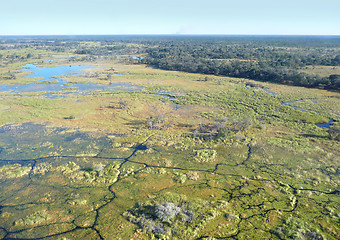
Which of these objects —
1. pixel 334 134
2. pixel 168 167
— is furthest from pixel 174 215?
pixel 334 134

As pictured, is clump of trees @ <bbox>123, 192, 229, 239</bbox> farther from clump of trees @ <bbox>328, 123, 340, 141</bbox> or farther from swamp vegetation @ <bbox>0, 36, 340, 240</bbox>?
clump of trees @ <bbox>328, 123, 340, 141</bbox>

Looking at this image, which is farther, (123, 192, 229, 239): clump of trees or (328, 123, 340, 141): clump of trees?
(328, 123, 340, 141): clump of trees

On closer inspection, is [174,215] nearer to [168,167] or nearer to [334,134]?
[168,167]

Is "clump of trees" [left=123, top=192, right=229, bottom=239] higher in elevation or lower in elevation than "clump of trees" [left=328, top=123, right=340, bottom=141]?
lower

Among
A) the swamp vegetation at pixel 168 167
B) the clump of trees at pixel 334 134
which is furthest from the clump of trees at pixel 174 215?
the clump of trees at pixel 334 134

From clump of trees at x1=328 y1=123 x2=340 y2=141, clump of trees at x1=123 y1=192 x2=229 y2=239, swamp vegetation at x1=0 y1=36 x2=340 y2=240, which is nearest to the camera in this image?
clump of trees at x1=123 y1=192 x2=229 y2=239

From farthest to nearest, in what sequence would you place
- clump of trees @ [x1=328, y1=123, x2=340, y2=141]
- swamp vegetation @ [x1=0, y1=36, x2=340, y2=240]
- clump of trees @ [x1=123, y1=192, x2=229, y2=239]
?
clump of trees @ [x1=328, y1=123, x2=340, y2=141], swamp vegetation @ [x1=0, y1=36, x2=340, y2=240], clump of trees @ [x1=123, y1=192, x2=229, y2=239]

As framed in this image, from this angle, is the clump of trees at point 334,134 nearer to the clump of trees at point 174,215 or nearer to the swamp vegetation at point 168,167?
the swamp vegetation at point 168,167

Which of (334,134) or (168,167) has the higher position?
(334,134)

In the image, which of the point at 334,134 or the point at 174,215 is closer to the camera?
the point at 174,215

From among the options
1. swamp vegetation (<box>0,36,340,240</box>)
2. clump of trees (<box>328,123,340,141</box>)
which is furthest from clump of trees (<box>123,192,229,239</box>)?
clump of trees (<box>328,123,340,141</box>)

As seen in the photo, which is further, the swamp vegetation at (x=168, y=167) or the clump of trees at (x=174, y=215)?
the swamp vegetation at (x=168, y=167)
